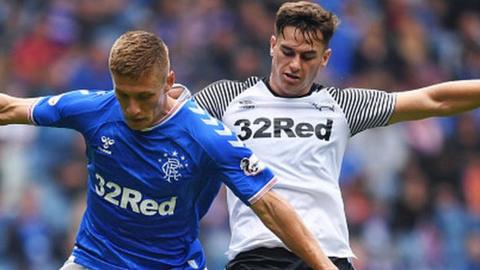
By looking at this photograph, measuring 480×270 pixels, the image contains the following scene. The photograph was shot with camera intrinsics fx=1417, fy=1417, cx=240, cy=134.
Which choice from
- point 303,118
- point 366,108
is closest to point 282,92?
point 303,118

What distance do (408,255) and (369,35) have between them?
2.70 m

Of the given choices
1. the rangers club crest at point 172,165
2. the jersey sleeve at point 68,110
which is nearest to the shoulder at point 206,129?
the rangers club crest at point 172,165

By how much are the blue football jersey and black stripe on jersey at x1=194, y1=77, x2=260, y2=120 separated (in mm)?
466

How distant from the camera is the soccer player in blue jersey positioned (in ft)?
20.1

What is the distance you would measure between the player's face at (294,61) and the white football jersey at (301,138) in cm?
7

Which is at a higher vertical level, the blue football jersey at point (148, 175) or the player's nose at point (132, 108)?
the player's nose at point (132, 108)

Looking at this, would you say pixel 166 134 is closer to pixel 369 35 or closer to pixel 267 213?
pixel 267 213

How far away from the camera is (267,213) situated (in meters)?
6.16

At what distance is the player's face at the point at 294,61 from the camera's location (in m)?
6.90

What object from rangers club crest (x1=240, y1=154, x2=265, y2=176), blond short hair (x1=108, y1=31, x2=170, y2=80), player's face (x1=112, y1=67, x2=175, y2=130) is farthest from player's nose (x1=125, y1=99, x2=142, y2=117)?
rangers club crest (x1=240, y1=154, x2=265, y2=176)

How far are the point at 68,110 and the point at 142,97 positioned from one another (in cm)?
44

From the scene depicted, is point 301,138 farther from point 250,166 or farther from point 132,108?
point 132,108

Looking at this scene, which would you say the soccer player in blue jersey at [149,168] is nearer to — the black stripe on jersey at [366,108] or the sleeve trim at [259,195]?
the sleeve trim at [259,195]

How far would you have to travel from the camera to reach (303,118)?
6.96 meters
